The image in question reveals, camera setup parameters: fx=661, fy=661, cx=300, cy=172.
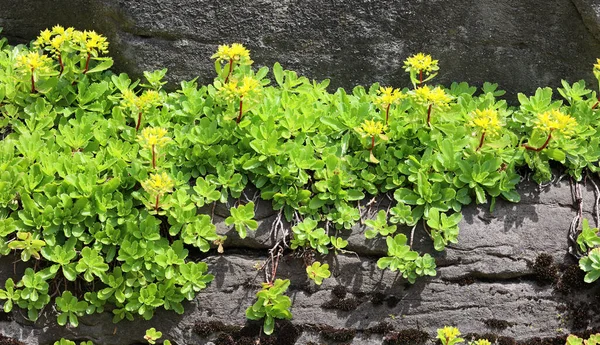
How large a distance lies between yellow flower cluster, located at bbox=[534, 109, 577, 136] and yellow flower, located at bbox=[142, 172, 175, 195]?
1.98 m

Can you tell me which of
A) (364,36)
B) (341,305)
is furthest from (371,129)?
(341,305)

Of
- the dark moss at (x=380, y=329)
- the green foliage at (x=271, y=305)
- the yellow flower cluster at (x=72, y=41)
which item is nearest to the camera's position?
the green foliage at (x=271, y=305)

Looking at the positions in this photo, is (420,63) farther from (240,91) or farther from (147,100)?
(147,100)

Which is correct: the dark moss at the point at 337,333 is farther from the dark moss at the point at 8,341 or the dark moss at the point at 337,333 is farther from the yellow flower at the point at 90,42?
the yellow flower at the point at 90,42

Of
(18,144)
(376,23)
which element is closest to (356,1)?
(376,23)

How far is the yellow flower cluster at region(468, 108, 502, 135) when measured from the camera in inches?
138

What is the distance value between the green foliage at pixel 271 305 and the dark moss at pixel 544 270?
1.37 metres

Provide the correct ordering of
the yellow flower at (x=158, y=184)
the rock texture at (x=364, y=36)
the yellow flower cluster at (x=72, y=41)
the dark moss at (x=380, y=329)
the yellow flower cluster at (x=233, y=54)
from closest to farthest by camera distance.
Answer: the yellow flower at (x=158, y=184) → the dark moss at (x=380, y=329) → the yellow flower cluster at (x=233, y=54) → the yellow flower cluster at (x=72, y=41) → the rock texture at (x=364, y=36)

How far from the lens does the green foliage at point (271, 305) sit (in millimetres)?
3422

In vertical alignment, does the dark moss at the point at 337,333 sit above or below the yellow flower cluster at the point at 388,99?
below

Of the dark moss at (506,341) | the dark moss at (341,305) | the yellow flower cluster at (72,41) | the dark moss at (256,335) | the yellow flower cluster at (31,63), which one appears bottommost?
the dark moss at (506,341)

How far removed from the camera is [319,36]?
13.7 feet

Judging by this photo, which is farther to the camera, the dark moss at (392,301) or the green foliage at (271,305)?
the dark moss at (392,301)

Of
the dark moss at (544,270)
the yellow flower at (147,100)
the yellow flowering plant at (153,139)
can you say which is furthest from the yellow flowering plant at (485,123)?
the yellow flower at (147,100)
